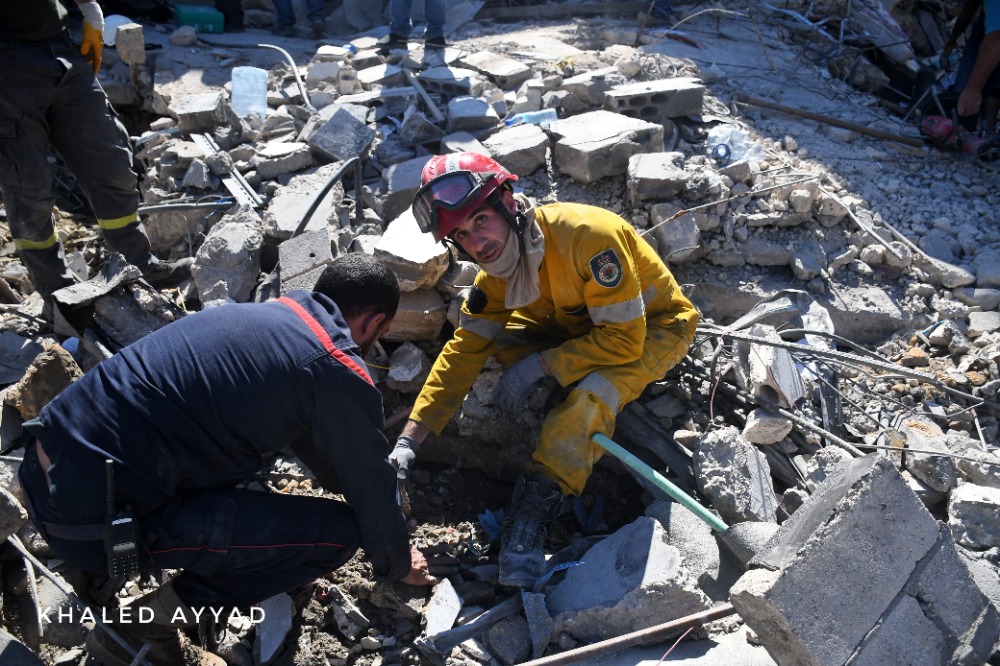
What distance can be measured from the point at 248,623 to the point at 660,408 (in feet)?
8.14

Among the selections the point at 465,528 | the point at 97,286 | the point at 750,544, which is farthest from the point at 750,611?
the point at 97,286

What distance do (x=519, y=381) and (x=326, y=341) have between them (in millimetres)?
1328

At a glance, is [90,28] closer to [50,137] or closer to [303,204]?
[50,137]

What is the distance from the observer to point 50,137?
15.3ft

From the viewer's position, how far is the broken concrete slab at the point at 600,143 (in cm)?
527

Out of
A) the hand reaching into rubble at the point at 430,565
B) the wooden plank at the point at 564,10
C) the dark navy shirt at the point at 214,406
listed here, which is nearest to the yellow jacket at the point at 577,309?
the hand reaching into rubble at the point at 430,565

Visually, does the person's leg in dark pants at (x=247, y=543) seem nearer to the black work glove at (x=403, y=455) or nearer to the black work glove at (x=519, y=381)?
the black work glove at (x=403, y=455)

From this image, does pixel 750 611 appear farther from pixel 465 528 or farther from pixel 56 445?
pixel 56 445

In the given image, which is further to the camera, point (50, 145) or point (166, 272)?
point (166, 272)

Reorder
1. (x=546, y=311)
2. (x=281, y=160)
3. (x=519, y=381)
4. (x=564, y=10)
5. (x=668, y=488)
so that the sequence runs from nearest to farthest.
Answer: (x=668, y=488), (x=519, y=381), (x=546, y=311), (x=281, y=160), (x=564, y=10)

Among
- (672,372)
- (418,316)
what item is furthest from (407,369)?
(672,372)

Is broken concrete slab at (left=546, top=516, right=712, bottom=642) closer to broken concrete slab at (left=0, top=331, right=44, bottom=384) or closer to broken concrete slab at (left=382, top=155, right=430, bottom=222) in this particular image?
broken concrete slab at (left=382, top=155, right=430, bottom=222)

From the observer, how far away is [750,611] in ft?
8.80

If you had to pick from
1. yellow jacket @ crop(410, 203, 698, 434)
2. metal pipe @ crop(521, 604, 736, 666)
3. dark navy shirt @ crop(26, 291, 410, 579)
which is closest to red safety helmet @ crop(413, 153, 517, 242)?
yellow jacket @ crop(410, 203, 698, 434)
